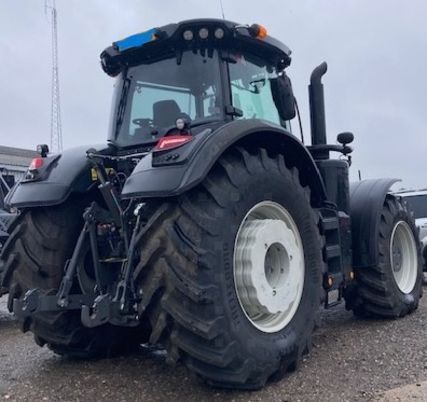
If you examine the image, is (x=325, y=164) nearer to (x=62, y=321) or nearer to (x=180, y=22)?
(x=180, y=22)

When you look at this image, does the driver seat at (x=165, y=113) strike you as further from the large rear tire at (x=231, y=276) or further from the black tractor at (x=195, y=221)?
the large rear tire at (x=231, y=276)

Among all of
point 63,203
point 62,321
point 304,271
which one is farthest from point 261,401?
point 63,203

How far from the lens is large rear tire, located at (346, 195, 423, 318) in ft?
18.9

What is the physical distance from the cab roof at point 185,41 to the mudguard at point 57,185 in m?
0.86

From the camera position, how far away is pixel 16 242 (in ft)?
14.3

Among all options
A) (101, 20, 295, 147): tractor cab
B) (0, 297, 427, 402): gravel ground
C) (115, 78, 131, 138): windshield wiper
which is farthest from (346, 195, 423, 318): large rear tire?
(115, 78, 131, 138): windshield wiper

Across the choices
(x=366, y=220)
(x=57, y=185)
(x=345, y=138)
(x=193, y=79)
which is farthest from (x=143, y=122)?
(x=366, y=220)

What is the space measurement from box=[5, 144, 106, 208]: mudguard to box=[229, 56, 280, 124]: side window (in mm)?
1269

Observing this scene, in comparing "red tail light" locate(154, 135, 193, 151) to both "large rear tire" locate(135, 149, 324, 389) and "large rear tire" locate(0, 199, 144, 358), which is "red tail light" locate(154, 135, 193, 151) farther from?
"large rear tire" locate(0, 199, 144, 358)

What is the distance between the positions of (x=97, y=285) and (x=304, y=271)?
151cm

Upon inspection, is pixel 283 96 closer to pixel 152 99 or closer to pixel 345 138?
pixel 345 138

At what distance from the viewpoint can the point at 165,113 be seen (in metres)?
4.54

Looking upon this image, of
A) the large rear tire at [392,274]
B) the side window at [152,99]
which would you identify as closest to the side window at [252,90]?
the side window at [152,99]

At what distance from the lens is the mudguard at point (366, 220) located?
558 centimetres
